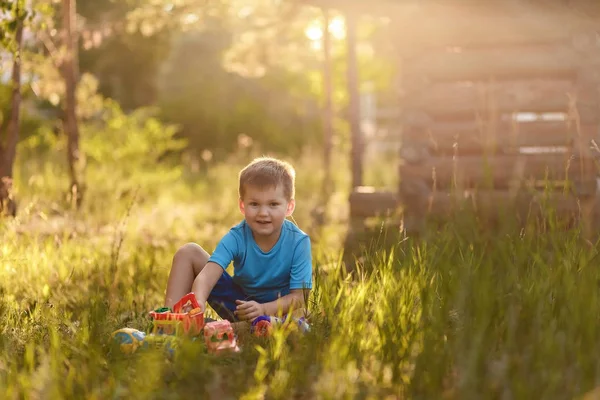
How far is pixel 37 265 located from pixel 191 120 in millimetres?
17775

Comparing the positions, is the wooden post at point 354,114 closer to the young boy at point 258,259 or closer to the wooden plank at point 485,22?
the wooden plank at point 485,22

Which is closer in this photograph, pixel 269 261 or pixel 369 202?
pixel 269 261

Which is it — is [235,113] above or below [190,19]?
below

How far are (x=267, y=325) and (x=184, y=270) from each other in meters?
0.70

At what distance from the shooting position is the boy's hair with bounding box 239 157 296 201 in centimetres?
392

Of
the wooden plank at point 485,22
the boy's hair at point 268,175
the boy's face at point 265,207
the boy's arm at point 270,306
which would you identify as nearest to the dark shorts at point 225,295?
the boy's arm at point 270,306

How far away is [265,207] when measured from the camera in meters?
3.96

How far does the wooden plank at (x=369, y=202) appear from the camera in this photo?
8.06 meters

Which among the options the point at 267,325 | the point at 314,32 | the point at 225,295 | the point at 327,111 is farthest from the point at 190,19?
the point at 267,325

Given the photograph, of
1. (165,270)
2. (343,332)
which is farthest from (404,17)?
(343,332)

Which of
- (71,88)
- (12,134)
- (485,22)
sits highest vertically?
(485,22)

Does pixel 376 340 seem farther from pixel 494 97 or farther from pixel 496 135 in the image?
pixel 494 97

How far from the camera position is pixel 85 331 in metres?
3.25

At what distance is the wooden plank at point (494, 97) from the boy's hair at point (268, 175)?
3.64m
